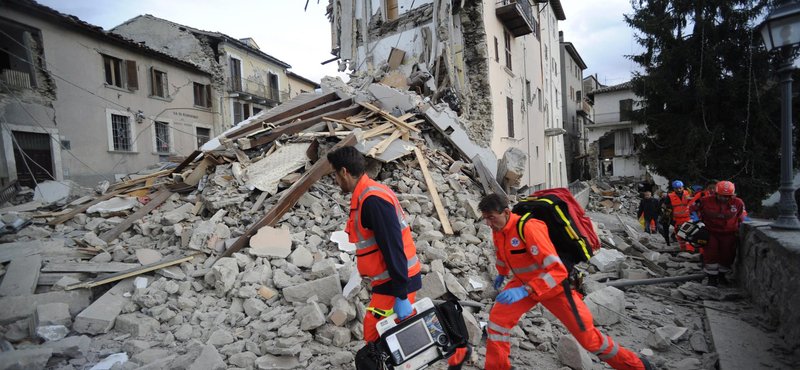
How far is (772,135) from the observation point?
40.2 feet

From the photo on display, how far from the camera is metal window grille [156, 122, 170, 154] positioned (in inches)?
660

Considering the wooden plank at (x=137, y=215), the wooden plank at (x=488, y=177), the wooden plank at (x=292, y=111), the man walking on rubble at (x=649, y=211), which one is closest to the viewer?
the wooden plank at (x=137, y=215)

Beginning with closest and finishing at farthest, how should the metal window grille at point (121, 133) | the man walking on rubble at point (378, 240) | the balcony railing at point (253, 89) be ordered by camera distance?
the man walking on rubble at point (378, 240)
the metal window grille at point (121, 133)
the balcony railing at point (253, 89)

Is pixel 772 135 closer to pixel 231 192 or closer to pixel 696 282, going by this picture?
pixel 696 282

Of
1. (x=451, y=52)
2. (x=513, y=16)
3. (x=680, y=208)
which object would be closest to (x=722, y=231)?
(x=680, y=208)

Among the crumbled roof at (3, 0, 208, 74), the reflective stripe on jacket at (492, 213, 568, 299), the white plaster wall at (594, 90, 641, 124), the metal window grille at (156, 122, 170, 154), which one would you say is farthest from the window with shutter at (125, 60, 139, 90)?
the white plaster wall at (594, 90, 641, 124)

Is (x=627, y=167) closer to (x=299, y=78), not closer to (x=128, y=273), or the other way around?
(x=299, y=78)

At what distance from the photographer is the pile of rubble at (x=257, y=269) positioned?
125 inches

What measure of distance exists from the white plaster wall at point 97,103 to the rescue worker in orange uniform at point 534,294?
14.4 feet

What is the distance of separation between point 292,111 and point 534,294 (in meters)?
7.28

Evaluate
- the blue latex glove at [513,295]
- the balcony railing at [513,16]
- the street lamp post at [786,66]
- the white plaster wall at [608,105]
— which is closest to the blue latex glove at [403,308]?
the blue latex glove at [513,295]

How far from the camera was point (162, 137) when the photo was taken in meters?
17.4

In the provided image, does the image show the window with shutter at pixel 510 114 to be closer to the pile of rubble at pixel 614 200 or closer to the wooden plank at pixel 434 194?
the pile of rubble at pixel 614 200

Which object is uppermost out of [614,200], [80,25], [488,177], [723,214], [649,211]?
[80,25]
